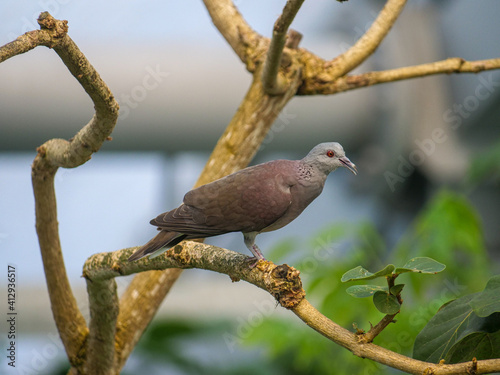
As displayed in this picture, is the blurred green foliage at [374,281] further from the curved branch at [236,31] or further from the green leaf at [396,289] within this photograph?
the green leaf at [396,289]

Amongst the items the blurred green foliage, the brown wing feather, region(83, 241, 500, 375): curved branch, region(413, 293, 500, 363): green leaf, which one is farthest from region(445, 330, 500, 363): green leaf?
the blurred green foliage

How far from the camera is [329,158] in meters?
1.00

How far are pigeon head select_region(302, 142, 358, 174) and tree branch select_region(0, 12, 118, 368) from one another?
1.31 feet

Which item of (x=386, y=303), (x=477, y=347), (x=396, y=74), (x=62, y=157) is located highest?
(x=396, y=74)

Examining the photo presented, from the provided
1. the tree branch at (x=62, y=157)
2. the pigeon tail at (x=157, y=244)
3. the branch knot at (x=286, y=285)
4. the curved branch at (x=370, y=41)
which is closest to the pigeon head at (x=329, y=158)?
the branch knot at (x=286, y=285)

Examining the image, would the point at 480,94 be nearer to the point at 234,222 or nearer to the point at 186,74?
the point at 186,74

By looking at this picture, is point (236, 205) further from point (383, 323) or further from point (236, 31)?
point (236, 31)

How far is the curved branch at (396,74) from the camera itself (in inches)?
60.4

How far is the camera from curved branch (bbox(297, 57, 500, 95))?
1533 millimetres

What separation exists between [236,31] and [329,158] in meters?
0.82

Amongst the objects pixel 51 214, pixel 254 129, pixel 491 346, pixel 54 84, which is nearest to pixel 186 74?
pixel 54 84

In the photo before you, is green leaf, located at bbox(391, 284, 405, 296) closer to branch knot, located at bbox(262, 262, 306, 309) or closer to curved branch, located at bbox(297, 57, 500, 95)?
branch knot, located at bbox(262, 262, 306, 309)

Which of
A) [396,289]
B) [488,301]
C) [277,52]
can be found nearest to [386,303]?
[396,289]

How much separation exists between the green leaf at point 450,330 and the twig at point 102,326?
0.72 meters
